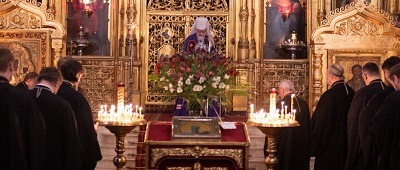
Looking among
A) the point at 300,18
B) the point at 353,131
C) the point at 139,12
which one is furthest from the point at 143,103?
the point at 353,131

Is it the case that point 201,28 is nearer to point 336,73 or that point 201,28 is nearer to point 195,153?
point 336,73

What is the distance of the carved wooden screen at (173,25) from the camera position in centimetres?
1719

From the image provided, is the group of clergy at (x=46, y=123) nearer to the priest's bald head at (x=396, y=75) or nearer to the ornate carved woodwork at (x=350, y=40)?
the priest's bald head at (x=396, y=75)

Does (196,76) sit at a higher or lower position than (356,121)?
higher

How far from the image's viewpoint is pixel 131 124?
855 centimetres

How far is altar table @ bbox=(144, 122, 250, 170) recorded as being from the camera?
30.6ft

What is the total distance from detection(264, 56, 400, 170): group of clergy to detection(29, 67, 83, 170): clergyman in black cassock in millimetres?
3557

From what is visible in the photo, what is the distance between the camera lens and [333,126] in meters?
10.6

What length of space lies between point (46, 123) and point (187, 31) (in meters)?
10.3

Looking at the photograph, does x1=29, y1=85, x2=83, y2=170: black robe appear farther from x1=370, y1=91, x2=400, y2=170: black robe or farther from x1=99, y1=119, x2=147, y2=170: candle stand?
x1=370, y1=91, x2=400, y2=170: black robe

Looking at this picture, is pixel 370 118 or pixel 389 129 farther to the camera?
pixel 370 118

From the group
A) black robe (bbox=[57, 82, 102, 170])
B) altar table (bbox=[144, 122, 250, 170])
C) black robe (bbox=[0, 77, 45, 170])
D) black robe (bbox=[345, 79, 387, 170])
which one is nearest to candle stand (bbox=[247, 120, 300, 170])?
altar table (bbox=[144, 122, 250, 170])

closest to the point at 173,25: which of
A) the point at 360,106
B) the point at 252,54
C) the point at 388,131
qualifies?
the point at 252,54

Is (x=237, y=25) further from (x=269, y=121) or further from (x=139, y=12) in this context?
(x=269, y=121)
